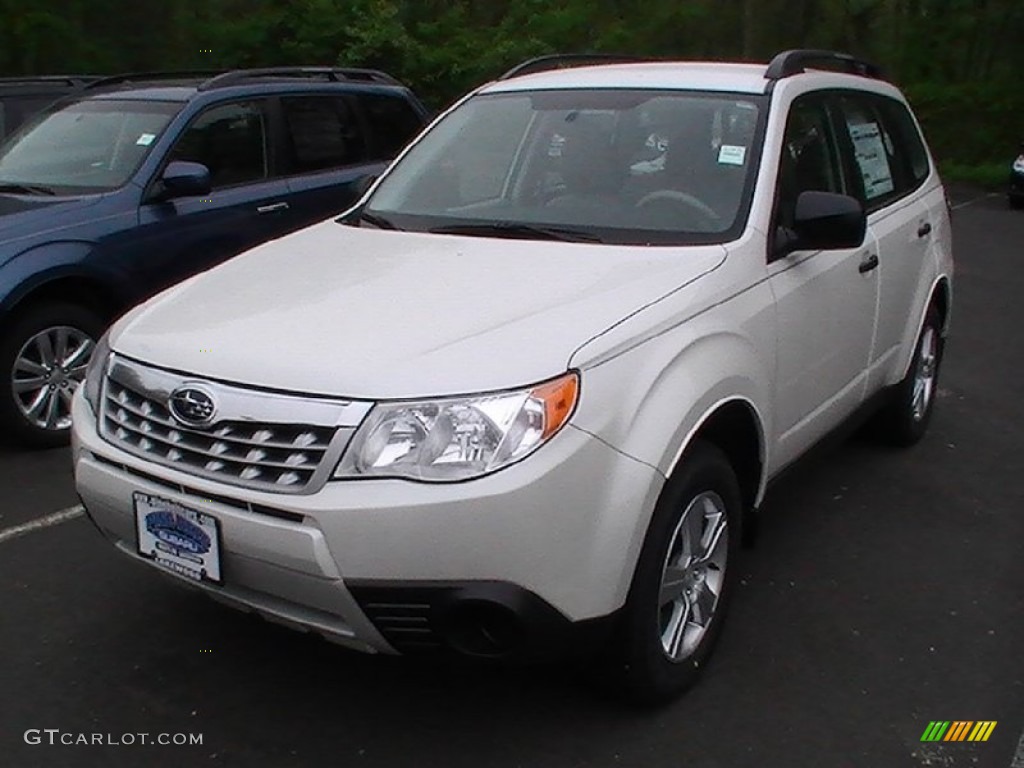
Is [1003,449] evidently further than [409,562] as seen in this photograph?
Yes

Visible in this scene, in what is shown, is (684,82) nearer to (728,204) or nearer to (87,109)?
(728,204)

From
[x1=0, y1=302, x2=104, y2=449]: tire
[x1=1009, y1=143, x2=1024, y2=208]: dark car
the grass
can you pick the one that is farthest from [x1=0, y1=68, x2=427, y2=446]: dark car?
the grass

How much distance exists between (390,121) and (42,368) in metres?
3.02

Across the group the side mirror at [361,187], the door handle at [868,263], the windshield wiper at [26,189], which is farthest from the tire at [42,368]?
the door handle at [868,263]

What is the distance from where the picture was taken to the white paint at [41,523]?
4.73m

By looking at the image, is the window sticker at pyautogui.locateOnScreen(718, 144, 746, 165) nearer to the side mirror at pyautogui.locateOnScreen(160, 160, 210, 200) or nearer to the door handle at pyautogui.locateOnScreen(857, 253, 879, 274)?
the door handle at pyautogui.locateOnScreen(857, 253, 879, 274)

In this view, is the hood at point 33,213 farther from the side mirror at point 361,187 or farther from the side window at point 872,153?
the side window at point 872,153

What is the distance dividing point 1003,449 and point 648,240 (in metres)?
2.92

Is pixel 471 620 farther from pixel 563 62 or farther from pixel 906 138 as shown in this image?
pixel 906 138

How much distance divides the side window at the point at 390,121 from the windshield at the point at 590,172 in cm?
309

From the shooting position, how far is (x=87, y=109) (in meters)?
6.75

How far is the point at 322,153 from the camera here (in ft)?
23.9

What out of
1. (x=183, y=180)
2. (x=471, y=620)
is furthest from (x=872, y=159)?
(x=183, y=180)

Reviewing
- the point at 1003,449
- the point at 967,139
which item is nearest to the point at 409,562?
the point at 1003,449
